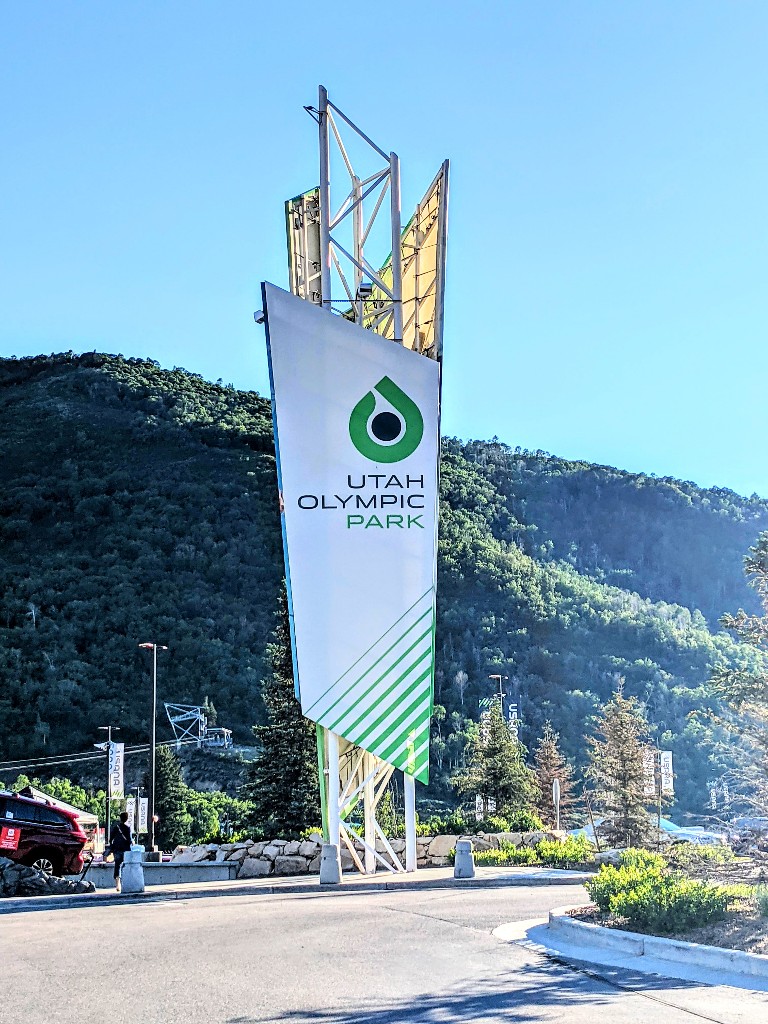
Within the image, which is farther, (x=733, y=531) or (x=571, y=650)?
(x=733, y=531)

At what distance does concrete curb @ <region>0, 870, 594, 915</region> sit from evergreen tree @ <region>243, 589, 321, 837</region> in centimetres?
1351

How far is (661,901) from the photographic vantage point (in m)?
9.75

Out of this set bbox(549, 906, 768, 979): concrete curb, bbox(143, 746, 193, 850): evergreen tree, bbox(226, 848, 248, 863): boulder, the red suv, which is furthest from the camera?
bbox(143, 746, 193, 850): evergreen tree

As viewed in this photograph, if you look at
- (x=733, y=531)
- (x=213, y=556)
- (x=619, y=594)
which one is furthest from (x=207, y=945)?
(x=733, y=531)

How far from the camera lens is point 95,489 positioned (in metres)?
115

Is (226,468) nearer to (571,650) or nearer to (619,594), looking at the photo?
(571,650)

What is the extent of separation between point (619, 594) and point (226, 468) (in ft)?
153

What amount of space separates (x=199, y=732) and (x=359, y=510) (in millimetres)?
60082

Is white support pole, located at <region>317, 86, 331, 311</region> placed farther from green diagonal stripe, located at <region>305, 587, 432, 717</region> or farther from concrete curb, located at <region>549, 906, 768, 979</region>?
concrete curb, located at <region>549, 906, 768, 979</region>

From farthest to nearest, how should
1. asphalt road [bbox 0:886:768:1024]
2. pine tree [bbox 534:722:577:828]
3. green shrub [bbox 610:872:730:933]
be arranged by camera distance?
pine tree [bbox 534:722:577:828]
green shrub [bbox 610:872:730:933]
asphalt road [bbox 0:886:768:1024]

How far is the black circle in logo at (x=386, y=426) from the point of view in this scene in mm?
20938

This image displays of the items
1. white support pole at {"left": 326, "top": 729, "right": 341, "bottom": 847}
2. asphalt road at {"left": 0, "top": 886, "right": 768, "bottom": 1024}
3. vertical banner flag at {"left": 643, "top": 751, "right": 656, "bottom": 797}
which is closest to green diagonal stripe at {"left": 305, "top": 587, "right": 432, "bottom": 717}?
white support pole at {"left": 326, "top": 729, "right": 341, "bottom": 847}

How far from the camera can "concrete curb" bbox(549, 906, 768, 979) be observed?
26.5ft

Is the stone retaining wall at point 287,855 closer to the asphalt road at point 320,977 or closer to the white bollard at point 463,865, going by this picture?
the white bollard at point 463,865
